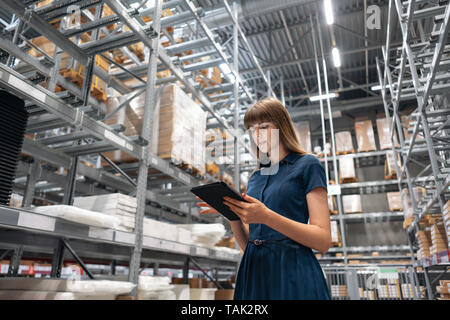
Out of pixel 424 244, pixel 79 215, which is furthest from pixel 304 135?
pixel 79 215

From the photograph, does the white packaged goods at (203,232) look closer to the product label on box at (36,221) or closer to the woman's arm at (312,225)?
the product label on box at (36,221)

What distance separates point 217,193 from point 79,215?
Answer: 5.98 feet

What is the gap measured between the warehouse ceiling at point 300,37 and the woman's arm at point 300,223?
7.89 m

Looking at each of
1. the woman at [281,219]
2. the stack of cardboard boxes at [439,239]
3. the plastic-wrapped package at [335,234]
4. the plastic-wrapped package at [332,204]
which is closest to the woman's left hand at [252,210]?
the woman at [281,219]

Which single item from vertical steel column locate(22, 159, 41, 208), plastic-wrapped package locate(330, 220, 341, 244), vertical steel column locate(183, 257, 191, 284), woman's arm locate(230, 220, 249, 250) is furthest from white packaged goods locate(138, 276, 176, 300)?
plastic-wrapped package locate(330, 220, 341, 244)

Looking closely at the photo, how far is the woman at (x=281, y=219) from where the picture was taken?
3.43 ft

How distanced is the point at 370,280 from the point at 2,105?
849cm

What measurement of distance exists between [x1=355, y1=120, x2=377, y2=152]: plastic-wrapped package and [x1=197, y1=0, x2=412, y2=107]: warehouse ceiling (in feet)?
5.30

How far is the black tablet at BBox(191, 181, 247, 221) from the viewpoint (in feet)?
3.35
